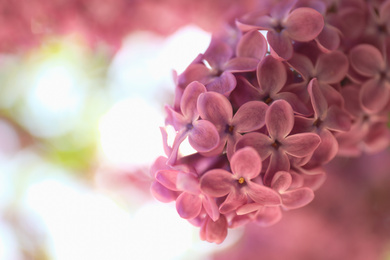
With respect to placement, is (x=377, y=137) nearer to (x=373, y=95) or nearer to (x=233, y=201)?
(x=373, y=95)

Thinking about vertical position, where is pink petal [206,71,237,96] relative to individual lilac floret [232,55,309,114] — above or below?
above

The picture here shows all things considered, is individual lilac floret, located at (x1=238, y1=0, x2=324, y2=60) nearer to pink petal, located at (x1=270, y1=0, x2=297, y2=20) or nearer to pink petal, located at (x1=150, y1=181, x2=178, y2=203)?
pink petal, located at (x1=270, y1=0, x2=297, y2=20)

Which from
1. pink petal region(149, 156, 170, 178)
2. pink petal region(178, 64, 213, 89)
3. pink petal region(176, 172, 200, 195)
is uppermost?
pink petal region(178, 64, 213, 89)

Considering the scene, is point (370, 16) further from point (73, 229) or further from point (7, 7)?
point (73, 229)

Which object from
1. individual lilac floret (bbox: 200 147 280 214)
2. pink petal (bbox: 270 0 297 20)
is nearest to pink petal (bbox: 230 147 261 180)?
individual lilac floret (bbox: 200 147 280 214)

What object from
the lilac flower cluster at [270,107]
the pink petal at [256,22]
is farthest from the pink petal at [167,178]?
the pink petal at [256,22]

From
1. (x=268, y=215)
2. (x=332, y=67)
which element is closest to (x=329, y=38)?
(x=332, y=67)

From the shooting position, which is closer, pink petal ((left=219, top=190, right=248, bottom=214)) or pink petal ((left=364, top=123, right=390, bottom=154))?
pink petal ((left=219, top=190, right=248, bottom=214))
